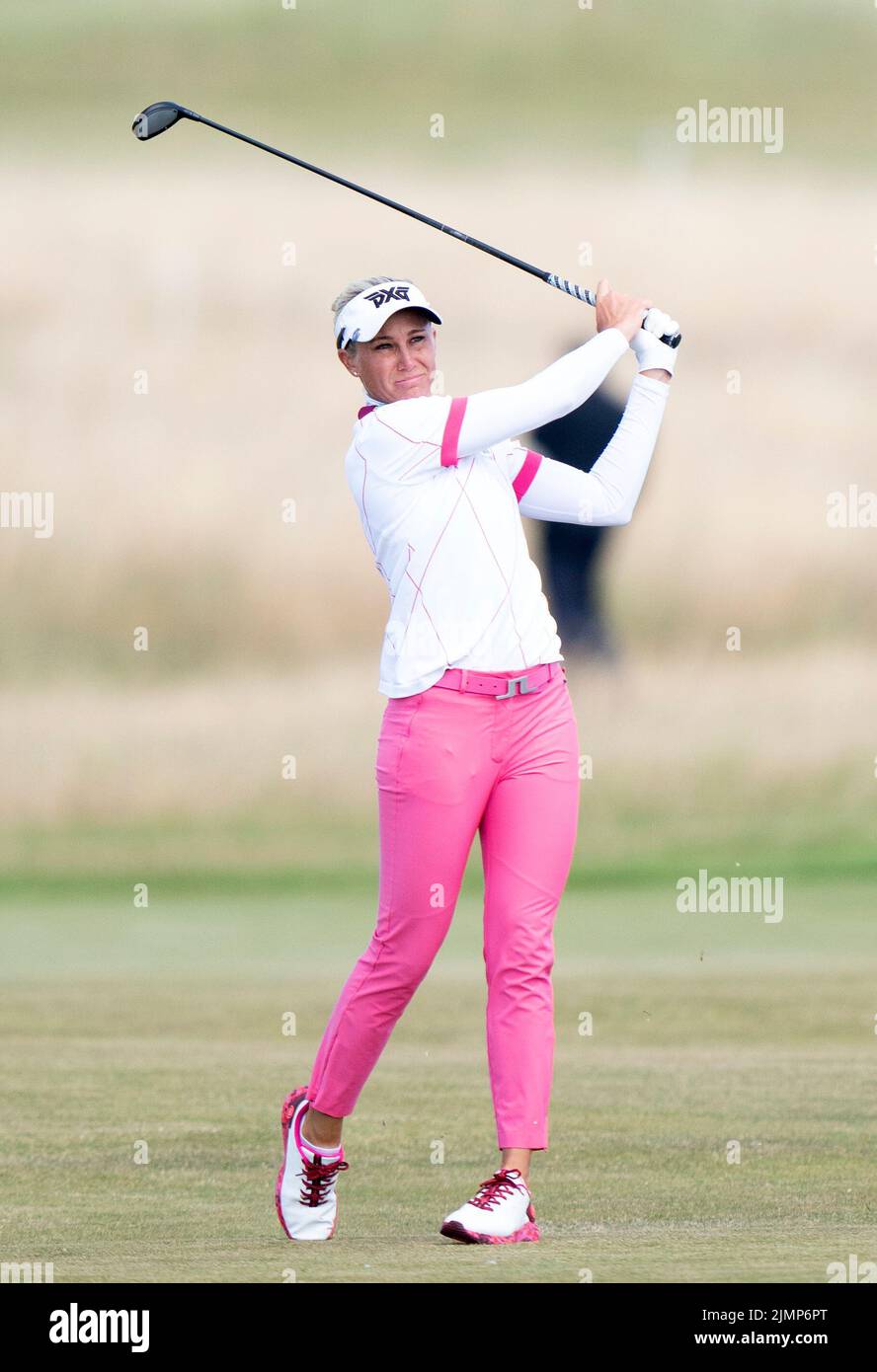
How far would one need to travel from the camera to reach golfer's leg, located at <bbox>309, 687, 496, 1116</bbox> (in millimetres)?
4707

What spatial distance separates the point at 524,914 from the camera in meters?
4.72

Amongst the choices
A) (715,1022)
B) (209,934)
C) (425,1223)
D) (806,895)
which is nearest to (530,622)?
(425,1223)

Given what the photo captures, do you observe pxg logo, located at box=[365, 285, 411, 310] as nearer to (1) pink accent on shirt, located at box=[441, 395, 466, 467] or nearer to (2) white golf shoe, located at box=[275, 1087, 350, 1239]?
(1) pink accent on shirt, located at box=[441, 395, 466, 467]

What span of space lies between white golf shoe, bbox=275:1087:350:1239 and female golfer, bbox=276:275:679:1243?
1.24 feet

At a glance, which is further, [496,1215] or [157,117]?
[157,117]

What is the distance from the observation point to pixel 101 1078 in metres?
8.61

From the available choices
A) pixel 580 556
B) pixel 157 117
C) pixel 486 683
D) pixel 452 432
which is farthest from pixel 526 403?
pixel 580 556

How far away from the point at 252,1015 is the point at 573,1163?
4.30 metres

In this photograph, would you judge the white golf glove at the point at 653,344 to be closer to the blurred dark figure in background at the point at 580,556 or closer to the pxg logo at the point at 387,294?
the pxg logo at the point at 387,294

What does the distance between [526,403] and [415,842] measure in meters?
0.93

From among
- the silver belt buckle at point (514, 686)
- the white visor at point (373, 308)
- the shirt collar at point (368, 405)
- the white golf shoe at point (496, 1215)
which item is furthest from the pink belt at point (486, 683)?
the white golf shoe at point (496, 1215)

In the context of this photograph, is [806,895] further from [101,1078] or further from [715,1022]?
[101,1078]

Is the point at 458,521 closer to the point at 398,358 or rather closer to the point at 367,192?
the point at 398,358

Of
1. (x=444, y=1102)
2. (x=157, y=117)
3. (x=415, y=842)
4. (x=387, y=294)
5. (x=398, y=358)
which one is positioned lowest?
(x=444, y=1102)
